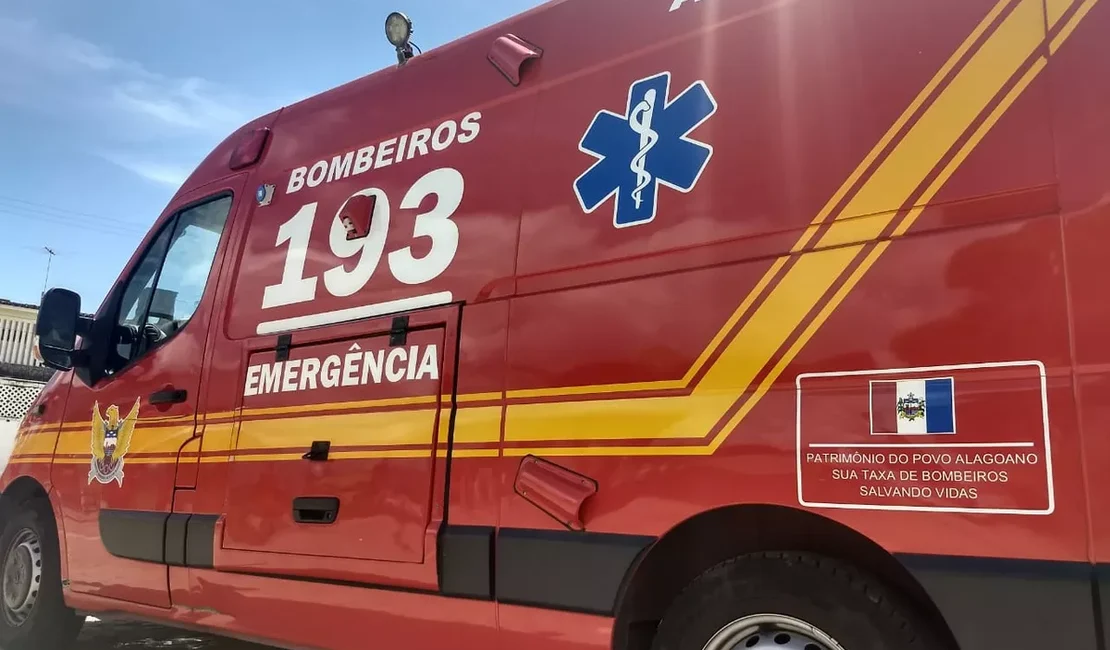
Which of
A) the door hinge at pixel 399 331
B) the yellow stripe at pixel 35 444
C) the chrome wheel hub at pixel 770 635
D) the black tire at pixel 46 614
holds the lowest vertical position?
the black tire at pixel 46 614

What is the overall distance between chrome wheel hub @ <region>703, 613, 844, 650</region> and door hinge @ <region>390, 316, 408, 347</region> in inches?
62.0

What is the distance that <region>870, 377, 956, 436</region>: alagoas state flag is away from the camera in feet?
6.52

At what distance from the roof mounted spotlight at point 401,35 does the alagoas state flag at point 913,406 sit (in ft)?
8.64

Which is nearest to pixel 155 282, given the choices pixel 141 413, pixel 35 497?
pixel 141 413

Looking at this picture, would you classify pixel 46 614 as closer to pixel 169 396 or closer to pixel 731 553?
pixel 169 396

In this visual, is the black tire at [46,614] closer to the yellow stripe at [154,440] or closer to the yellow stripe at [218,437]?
the yellow stripe at [154,440]

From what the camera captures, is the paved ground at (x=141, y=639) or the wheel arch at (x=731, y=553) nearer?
the wheel arch at (x=731, y=553)

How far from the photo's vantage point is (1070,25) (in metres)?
2.00

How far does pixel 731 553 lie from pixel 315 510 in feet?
5.49

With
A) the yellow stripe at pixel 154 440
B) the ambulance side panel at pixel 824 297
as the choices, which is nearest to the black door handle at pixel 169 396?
the yellow stripe at pixel 154 440

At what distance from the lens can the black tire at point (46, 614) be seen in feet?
14.8

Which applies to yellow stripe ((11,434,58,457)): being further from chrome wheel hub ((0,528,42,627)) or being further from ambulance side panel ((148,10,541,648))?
ambulance side panel ((148,10,541,648))

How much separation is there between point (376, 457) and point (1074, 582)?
2217 millimetres

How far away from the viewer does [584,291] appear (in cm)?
273
